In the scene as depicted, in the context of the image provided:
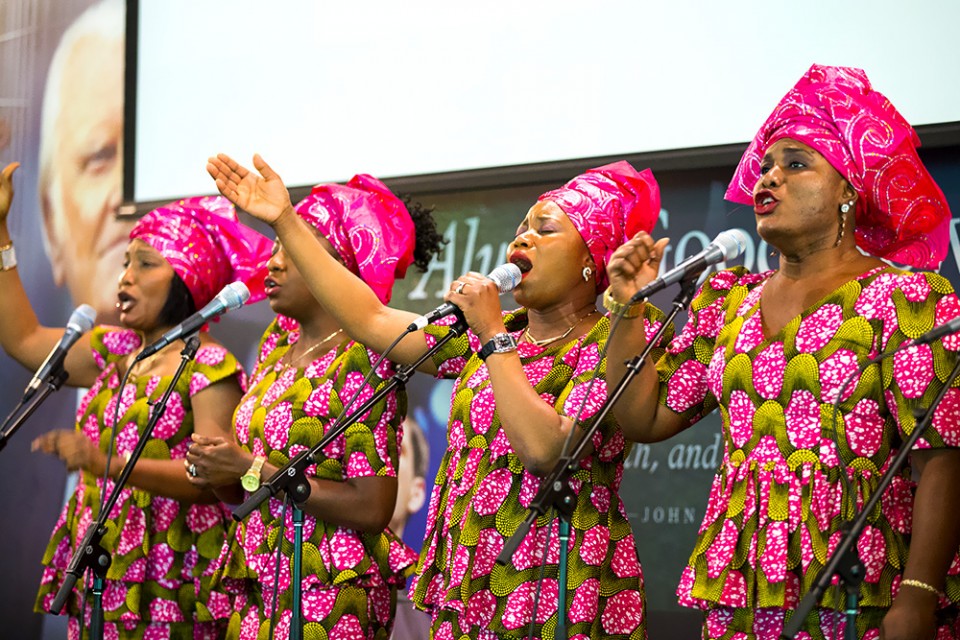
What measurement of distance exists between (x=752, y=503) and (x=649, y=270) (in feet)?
1.70

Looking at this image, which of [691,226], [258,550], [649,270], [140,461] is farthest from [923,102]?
[140,461]

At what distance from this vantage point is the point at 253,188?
3201 millimetres

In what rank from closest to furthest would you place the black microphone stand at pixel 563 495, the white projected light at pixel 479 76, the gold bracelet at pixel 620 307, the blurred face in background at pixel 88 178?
the black microphone stand at pixel 563 495 < the gold bracelet at pixel 620 307 < the white projected light at pixel 479 76 < the blurred face in background at pixel 88 178

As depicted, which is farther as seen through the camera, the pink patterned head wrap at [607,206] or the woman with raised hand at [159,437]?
the woman with raised hand at [159,437]

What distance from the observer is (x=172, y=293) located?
161 inches

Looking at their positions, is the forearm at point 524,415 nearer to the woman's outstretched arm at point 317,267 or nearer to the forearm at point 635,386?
the forearm at point 635,386

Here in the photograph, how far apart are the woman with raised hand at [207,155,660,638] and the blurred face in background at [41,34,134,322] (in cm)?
231

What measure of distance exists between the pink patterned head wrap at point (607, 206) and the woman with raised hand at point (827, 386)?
438 millimetres

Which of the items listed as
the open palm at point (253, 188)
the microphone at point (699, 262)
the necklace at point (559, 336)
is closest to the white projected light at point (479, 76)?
the necklace at point (559, 336)

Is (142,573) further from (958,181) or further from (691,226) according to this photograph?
(958,181)

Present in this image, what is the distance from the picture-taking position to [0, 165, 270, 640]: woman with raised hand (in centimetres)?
375

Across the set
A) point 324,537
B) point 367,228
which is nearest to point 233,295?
point 367,228

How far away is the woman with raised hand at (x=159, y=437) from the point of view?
375cm

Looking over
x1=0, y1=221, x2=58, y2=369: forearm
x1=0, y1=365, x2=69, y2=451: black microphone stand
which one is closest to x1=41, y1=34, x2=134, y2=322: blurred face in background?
x1=0, y1=221, x2=58, y2=369: forearm
